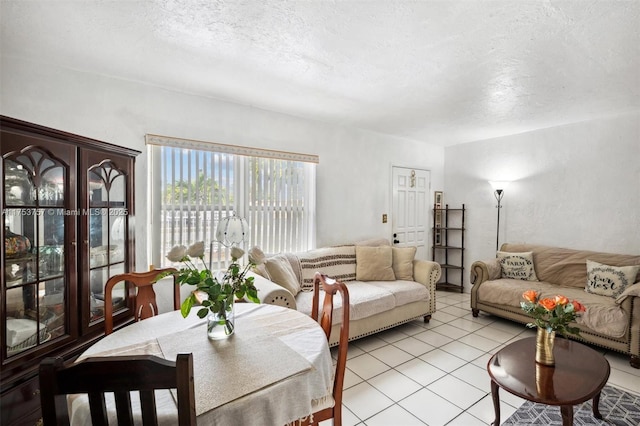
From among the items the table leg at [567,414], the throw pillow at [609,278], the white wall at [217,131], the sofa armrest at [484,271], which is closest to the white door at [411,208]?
the white wall at [217,131]

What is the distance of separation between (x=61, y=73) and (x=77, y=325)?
195 cm

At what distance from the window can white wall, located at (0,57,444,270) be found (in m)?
0.12

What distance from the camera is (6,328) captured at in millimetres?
1473

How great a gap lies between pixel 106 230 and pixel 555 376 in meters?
3.12

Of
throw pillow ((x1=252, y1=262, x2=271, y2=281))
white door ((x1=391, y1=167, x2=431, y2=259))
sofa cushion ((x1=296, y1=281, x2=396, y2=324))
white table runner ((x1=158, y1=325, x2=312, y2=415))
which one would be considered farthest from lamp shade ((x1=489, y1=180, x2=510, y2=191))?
white table runner ((x1=158, y1=325, x2=312, y2=415))

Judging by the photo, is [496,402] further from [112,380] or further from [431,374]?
[112,380]

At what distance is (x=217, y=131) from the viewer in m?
3.05

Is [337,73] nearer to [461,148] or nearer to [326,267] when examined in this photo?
[326,267]

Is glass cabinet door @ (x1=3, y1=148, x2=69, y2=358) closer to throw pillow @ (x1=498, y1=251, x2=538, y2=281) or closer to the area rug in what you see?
the area rug

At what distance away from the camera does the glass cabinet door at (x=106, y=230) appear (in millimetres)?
1966

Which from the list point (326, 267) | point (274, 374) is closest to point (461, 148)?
point (326, 267)

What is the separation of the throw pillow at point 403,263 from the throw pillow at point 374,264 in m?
0.09

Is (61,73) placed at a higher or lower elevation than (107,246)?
higher

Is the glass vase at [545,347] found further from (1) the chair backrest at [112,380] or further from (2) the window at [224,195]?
(2) the window at [224,195]
